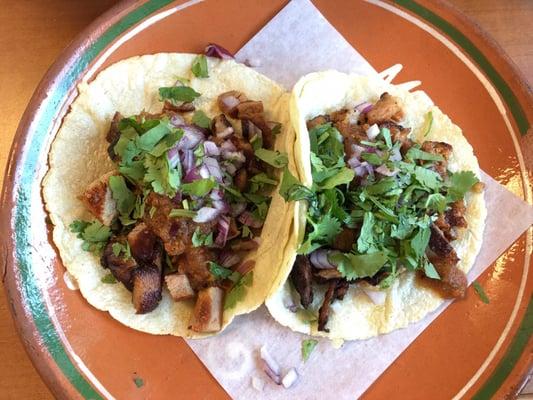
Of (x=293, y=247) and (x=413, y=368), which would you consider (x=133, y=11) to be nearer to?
(x=293, y=247)

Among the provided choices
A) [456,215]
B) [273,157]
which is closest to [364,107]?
[273,157]

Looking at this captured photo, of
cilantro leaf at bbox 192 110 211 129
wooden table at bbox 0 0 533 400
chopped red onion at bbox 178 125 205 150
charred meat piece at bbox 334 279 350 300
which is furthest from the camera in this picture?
wooden table at bbox 0 0 533 400

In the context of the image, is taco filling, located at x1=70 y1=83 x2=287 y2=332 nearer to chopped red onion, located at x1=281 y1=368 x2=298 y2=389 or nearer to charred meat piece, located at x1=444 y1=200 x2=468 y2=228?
chopped red onion, located at x1=281 y1=368 x2=298 y2=389

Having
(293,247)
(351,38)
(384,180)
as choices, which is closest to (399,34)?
(351,38)

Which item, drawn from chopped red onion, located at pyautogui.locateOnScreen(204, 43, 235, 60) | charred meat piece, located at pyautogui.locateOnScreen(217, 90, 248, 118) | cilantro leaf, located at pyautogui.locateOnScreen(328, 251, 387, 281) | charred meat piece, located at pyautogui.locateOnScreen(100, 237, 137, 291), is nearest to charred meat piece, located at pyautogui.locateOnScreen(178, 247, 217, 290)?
charred meat piece, located at pyautogui.locateOnScreen(100, 237, 137, 291)

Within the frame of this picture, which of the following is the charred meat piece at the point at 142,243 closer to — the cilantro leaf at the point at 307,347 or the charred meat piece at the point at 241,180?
the charred meat piece at the point at 241,180

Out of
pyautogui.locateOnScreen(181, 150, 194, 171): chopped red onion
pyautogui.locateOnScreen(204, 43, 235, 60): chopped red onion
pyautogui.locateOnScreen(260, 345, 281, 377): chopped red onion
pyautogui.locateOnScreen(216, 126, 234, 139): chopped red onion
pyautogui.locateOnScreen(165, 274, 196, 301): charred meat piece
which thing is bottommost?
pyautogui.locateOnScreen(260, 345, 281, 377): chopped red onion

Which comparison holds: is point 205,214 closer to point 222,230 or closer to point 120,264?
point 222,230
